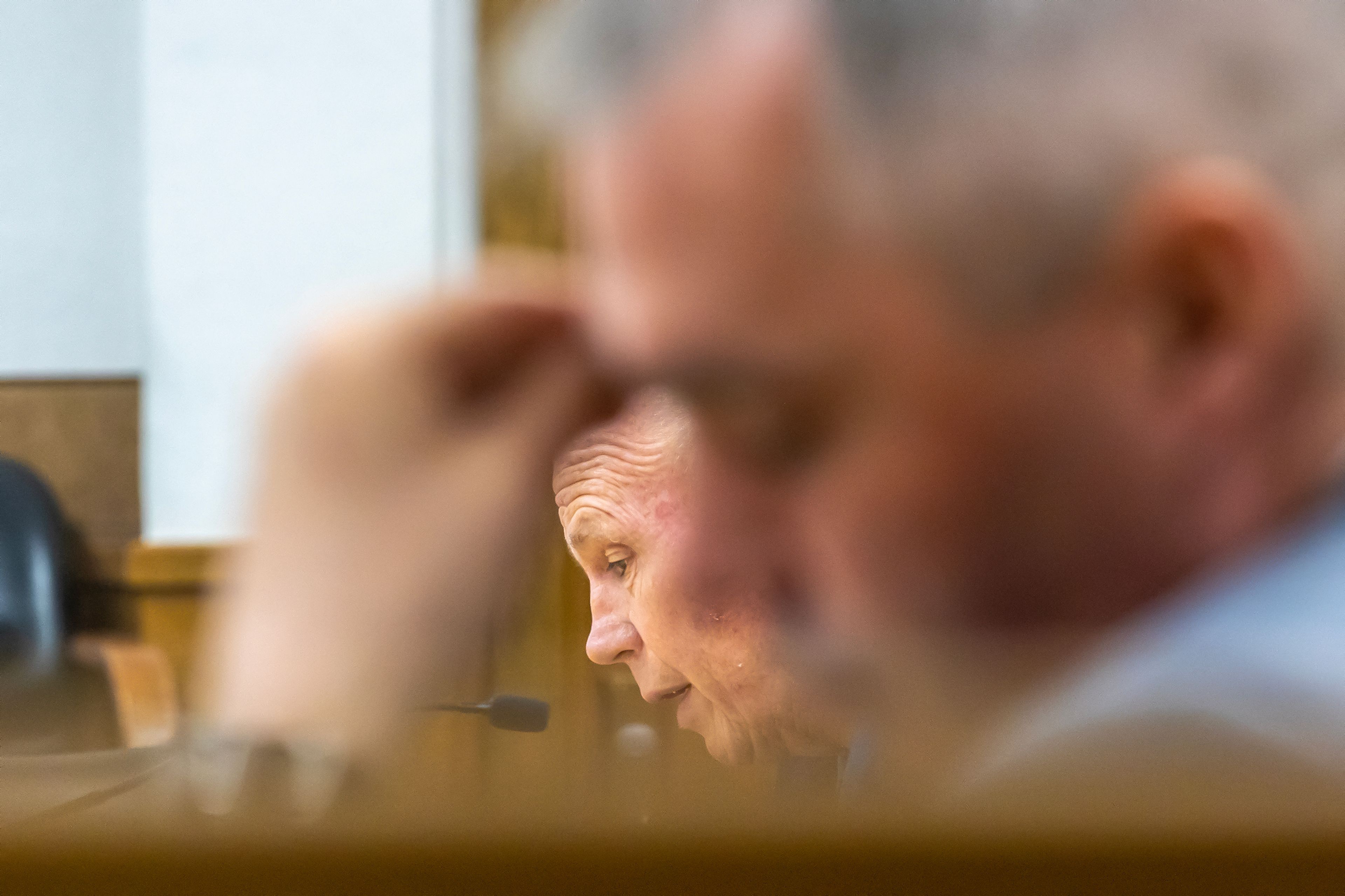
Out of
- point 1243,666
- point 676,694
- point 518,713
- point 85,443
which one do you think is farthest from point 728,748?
point 1243,666

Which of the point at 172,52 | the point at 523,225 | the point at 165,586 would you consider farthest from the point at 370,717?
the point at 172,52

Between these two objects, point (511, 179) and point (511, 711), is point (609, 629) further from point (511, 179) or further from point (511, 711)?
point (511, 179)

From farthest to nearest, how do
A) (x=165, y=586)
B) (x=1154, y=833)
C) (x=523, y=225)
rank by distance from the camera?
(x=165, y=586)
(x=523, y=225)
(x=1154, y=833)

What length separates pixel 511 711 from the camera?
41 centimetres

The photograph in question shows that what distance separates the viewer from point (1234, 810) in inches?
6.7

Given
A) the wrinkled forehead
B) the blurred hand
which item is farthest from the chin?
the blurred hand

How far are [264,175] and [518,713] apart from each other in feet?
2.35

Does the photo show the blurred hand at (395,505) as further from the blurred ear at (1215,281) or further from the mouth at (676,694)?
the mouth at (676,694)

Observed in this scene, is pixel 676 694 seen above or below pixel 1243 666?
below

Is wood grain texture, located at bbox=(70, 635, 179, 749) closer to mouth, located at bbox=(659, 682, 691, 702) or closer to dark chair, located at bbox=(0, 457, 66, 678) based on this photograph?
dark chair, located at bbox=(0, 457, 66, 678)

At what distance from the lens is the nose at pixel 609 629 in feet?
2.41

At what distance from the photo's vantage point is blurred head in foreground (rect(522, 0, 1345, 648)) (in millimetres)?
193

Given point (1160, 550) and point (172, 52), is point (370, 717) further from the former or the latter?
point (172, 52)

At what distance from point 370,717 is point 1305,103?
21cm
